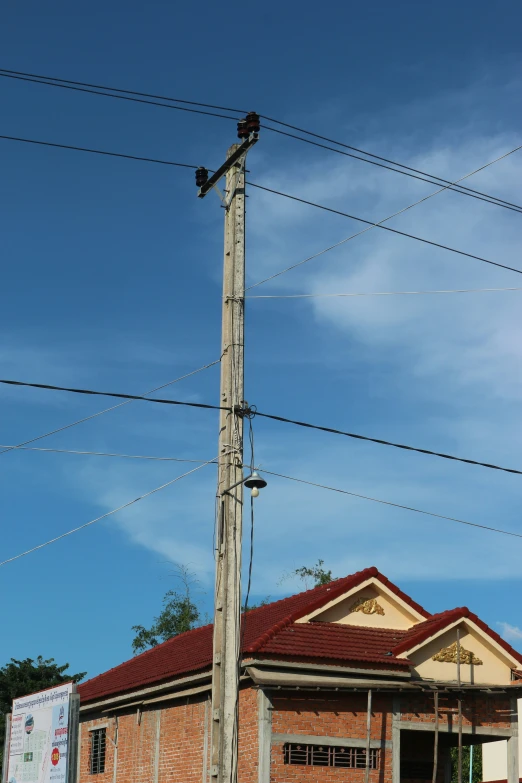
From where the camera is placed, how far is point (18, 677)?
190ft

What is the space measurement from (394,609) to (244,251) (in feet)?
39.5

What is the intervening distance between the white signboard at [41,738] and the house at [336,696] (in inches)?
152

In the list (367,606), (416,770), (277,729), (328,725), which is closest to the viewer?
(277,729)

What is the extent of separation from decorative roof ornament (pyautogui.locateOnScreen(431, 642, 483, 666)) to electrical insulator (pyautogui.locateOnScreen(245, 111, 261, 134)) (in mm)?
13388

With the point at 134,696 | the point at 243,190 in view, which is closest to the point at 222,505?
the point at 243,190

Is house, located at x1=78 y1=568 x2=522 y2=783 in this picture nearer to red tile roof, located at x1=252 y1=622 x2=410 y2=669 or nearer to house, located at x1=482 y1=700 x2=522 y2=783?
red tile roof, located at x1=252 y1=622 x2=410 y2=669

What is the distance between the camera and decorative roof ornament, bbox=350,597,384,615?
24.9 m

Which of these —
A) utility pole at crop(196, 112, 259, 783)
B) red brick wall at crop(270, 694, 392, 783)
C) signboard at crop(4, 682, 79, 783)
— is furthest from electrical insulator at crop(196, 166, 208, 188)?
red brick wall at crop(270, 694, 392, 783)

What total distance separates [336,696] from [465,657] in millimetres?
3917

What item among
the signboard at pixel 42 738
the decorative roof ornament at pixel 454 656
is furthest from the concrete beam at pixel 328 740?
the signboard at pixel 42 738

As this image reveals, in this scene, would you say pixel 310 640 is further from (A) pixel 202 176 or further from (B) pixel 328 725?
(A) pixel 202 176

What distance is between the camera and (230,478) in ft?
50.7

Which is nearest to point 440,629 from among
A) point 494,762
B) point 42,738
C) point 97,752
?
point 42,738

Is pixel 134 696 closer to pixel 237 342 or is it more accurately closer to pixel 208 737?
pixel 208 737
